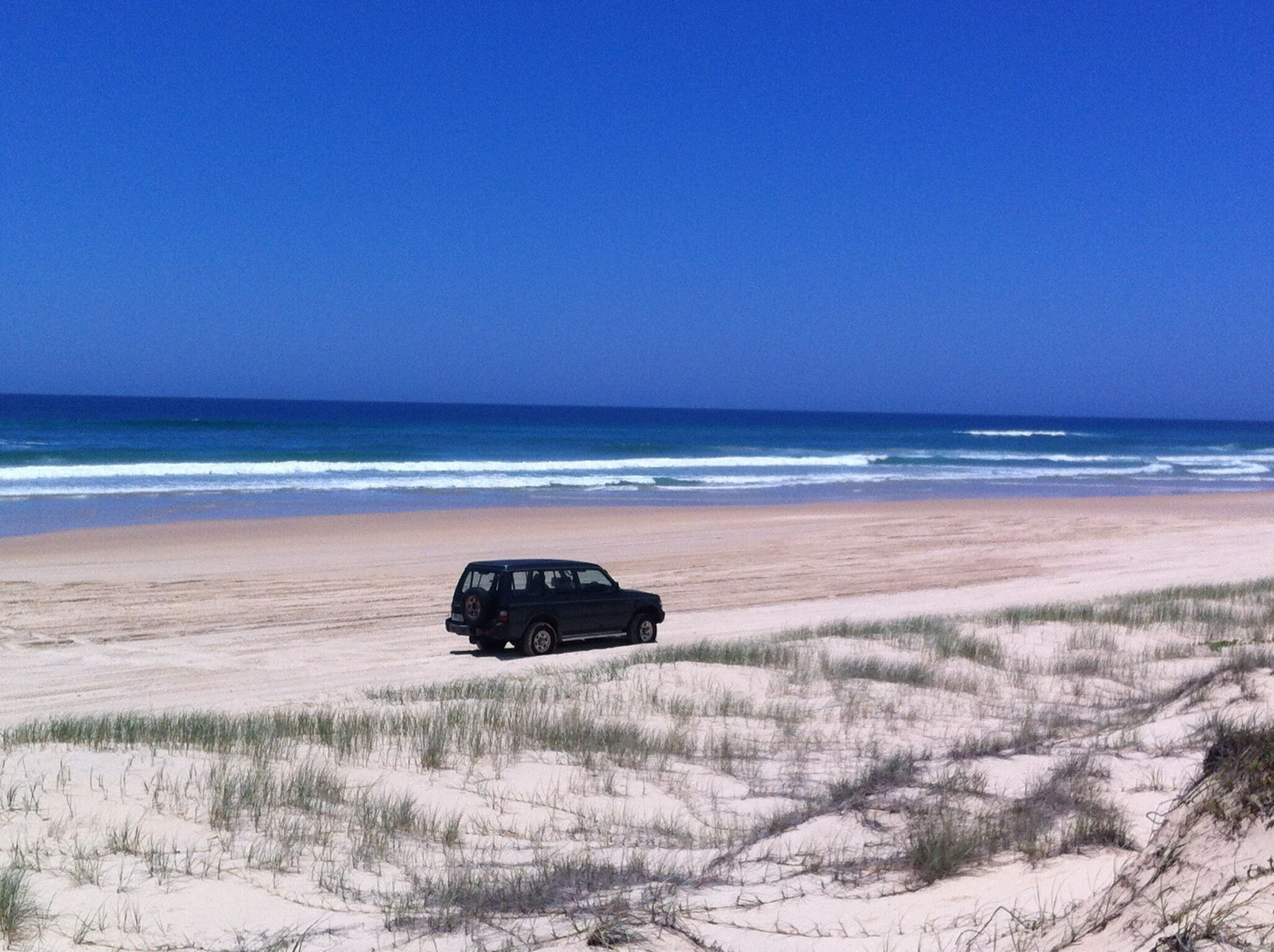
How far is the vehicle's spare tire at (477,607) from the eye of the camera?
52.1 feet

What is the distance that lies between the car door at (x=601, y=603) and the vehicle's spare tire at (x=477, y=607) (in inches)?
62.1

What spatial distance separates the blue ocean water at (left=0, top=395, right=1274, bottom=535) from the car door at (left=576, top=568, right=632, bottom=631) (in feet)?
58.7

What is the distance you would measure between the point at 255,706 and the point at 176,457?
155ft

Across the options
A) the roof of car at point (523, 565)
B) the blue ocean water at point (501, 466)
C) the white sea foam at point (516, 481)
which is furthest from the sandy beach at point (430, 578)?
the white sea foam at point (516, 481)

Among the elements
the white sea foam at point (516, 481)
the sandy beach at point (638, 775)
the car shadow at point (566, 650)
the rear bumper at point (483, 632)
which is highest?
the white sea foam at point (516, 481)

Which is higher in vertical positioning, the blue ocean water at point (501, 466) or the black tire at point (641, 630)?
the blue ocean water at point (501, 466)

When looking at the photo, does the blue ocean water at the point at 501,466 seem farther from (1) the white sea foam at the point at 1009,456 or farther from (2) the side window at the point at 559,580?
(2) the side window at the point at 559,580

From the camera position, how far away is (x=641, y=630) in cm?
1744

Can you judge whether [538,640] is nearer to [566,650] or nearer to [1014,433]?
[566,650]

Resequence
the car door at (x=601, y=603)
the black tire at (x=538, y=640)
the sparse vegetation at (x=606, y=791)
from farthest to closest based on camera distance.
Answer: the car door at (x=601, y=603) → the black tire at (x=538, y=640) → the sparse vegetation at (x=606, y=791)

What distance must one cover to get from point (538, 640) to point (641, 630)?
1.77m

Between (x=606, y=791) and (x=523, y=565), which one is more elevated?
(x=523, y=565)

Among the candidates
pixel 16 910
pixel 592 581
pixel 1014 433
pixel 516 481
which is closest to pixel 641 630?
pixel 592 581

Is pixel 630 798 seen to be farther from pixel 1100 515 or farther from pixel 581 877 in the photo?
pixel 1100 515
